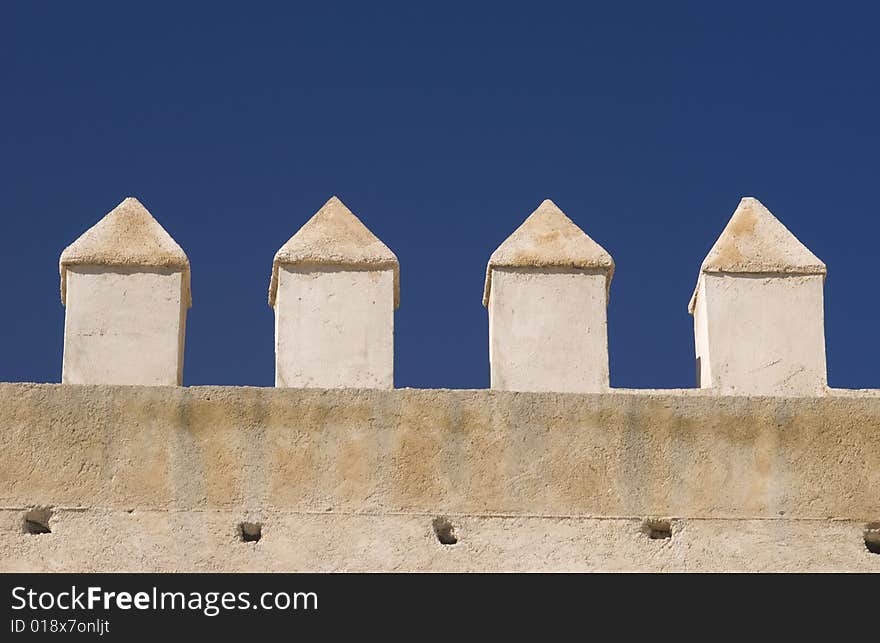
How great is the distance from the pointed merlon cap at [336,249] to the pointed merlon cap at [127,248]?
1.38ft

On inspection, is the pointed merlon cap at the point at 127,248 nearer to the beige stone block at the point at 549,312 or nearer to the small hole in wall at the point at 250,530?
the small hole in wall at the point at 250,530

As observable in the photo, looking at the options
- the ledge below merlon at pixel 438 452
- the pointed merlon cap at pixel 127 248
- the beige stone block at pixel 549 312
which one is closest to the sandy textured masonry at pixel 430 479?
the ledge below merlon at pixel 438 452

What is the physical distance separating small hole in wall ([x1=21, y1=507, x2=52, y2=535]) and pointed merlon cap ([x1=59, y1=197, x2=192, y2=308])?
110 cm

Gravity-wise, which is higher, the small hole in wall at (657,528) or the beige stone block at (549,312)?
the beige stone block at (549,312)

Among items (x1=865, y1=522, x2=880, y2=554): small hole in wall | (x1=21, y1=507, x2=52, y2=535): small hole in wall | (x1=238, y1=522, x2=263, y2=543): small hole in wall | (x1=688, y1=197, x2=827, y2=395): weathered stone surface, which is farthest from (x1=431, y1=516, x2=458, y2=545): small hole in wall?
(x1=865, y1=522, x2=880, y2=554): small hole in wall

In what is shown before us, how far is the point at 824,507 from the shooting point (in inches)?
325

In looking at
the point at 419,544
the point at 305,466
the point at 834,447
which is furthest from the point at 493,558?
the point at 834,447

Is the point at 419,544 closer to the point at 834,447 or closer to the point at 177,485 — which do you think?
the point at 177,485

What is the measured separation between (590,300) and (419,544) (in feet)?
4.42

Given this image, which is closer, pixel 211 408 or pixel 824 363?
pixel 211 408

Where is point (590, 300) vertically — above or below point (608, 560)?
above

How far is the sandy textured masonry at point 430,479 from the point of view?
8.12m

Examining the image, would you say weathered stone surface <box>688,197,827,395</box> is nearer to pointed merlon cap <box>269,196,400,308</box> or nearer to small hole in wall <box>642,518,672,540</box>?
small hole in wall <box>642,518,672,540</box>
